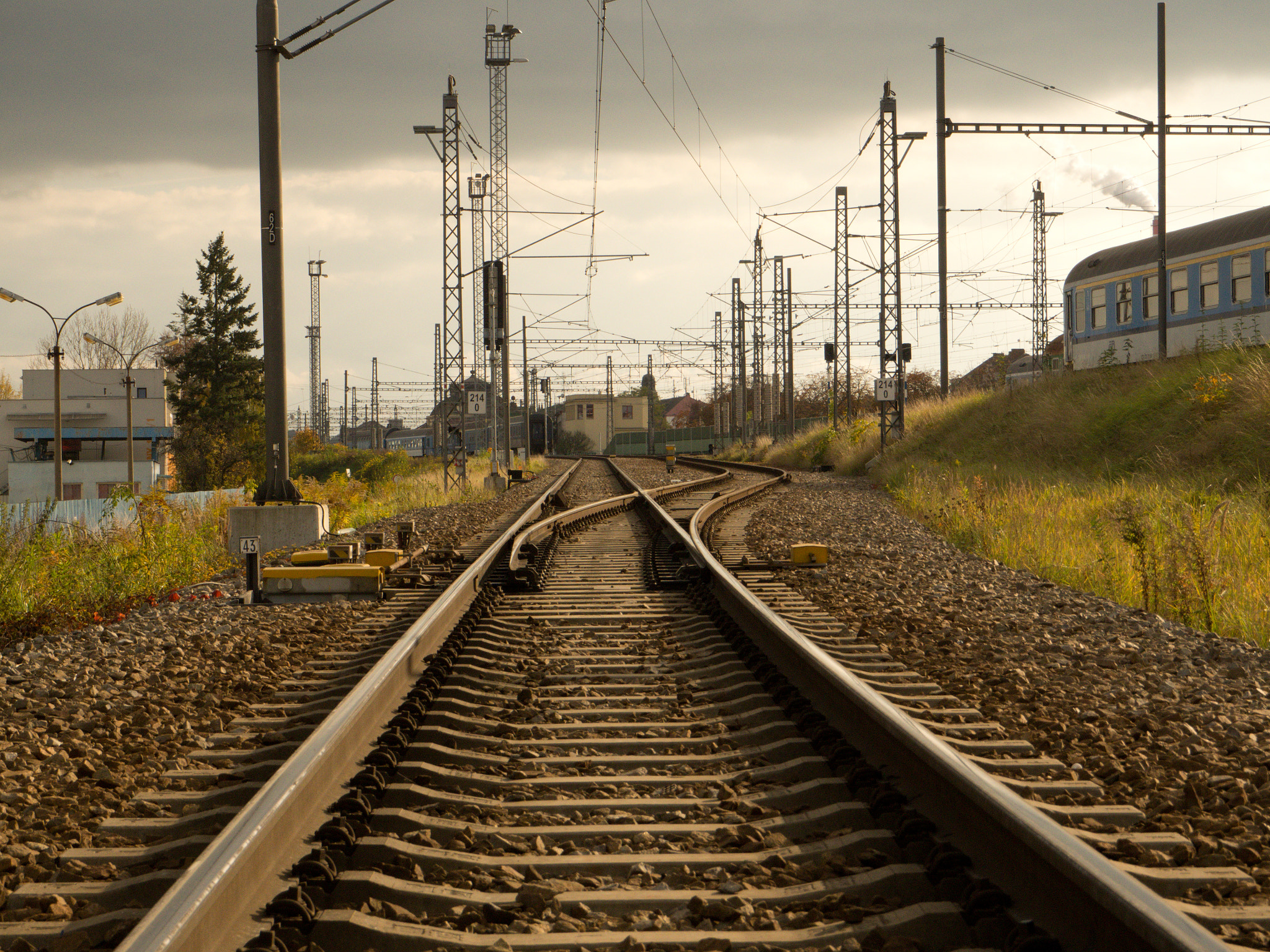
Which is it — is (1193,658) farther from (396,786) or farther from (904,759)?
(396,786)

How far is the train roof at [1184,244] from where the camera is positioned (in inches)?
910

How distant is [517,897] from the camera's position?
2.76m

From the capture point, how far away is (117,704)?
5113 millimetres

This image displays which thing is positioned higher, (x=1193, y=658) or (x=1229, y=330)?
(x=1229, y=330)

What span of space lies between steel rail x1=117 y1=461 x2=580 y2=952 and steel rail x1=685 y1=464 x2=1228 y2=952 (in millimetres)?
1847

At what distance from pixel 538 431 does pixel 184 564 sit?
197ft

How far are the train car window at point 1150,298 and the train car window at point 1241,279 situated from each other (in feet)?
7.93

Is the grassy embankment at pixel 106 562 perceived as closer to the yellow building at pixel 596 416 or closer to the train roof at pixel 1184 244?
the train roof at pixel 1184 244

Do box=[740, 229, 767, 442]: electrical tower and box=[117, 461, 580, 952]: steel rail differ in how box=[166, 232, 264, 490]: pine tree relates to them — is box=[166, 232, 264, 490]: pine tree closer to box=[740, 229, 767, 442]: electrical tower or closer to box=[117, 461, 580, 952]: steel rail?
box=[740, 229, 767, 442]: electrical tower

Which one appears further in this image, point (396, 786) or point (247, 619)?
point (247, 619)

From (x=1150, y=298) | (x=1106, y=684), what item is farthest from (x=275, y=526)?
(x=1150, y=298)

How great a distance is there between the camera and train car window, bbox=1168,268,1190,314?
25.6 meters

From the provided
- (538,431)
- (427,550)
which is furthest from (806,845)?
(538,431)

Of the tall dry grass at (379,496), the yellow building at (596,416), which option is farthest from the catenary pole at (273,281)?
the yellow building at (596,416)
